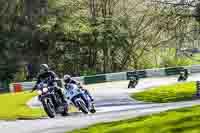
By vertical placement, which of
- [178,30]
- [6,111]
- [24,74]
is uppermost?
[178,30]

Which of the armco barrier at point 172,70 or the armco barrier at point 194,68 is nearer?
the armco barrier at point 172,70

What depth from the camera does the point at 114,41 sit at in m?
55.3

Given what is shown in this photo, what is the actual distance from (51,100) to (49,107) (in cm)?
34

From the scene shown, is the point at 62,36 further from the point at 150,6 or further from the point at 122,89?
the point at 150,6

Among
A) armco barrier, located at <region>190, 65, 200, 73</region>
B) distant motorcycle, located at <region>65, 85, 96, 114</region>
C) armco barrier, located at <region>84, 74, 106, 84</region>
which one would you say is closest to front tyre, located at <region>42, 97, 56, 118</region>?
distant motorcycle, located at <region>65, 85, 96, 114</region>

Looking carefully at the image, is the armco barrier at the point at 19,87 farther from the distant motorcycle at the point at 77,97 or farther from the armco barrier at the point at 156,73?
the distant motorcycle at the point at 77,97

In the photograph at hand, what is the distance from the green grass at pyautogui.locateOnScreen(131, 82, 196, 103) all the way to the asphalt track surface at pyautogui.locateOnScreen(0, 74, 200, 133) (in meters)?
0.96

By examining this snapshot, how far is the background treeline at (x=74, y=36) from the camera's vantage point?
54656 mm

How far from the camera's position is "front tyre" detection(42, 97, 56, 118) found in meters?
20.6

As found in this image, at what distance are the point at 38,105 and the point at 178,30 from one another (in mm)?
8249

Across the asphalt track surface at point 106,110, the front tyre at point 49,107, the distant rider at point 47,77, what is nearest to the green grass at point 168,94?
the asphalt track surface at point 106,110

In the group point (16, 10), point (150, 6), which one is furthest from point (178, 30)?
point (16, 10)

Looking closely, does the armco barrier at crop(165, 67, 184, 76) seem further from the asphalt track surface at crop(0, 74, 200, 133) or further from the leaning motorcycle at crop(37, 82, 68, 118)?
the leaning motorcycle at crop(37, 82, 68, 118)

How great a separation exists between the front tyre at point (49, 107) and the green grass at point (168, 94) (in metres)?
10.1
